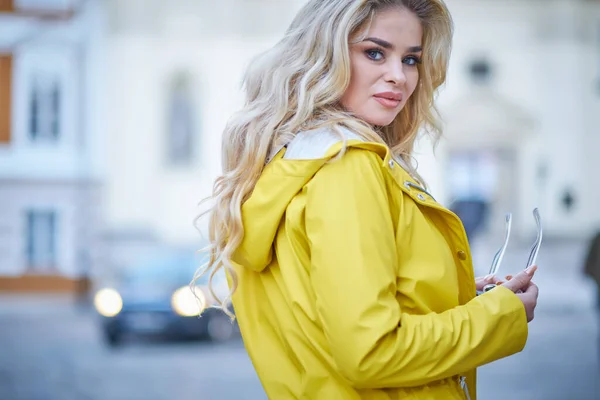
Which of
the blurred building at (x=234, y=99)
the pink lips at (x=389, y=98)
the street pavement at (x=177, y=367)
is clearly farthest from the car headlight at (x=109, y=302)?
the blurred building at (x=234, y=99)

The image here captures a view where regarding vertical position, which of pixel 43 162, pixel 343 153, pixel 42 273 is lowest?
pixel 42 273

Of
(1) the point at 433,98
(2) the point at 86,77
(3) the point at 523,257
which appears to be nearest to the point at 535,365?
(1) the point at 433,98

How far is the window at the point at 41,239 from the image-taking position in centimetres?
2300

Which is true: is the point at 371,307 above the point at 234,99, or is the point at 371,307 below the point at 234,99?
above

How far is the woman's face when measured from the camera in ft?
5.71

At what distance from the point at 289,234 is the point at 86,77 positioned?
23858 mm

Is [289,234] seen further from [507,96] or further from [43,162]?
[507,96]

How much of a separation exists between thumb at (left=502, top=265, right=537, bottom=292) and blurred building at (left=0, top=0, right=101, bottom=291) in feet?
73.1

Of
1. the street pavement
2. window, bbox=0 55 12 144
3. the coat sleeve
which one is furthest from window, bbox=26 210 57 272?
the coat sleeve

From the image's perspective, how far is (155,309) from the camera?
11.9 metres

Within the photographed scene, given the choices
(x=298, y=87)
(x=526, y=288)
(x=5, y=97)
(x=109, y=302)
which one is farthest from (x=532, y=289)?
(x=5, y=97)

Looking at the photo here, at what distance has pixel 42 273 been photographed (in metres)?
22.8

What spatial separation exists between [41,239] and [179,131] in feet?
17.1

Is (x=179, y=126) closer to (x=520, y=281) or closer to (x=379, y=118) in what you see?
(x=379, y=118)
